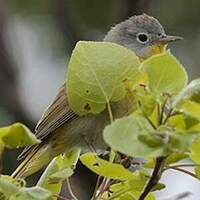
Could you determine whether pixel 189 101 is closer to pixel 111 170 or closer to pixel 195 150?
pixel 195 150

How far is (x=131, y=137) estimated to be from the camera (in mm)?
1014

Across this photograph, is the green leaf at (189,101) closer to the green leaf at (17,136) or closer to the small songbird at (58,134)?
the green leaf at (17,136)

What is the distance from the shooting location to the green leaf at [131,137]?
1003mm

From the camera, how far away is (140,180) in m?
1.17

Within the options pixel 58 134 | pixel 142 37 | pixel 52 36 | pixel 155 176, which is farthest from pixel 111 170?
pixel 52 36

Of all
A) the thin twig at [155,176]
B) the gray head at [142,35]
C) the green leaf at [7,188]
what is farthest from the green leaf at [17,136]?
the gray head at [142,35]

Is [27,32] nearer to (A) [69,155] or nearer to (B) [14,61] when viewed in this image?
(B) [14,61]

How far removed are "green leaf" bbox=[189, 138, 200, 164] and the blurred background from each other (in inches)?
90.8

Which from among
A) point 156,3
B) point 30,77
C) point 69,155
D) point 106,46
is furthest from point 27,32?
point 106,46

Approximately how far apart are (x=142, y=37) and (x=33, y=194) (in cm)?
213

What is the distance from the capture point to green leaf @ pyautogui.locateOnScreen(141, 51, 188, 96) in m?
1.10

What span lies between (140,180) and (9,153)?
2673mm

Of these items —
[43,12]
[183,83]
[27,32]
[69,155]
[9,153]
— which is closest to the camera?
[183,83]

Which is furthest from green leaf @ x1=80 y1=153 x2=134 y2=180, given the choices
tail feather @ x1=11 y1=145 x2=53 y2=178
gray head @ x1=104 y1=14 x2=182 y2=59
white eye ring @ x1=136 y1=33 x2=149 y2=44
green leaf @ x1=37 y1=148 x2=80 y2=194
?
white eye ring @ x1=136 y1=33 x2=149 y2=44
